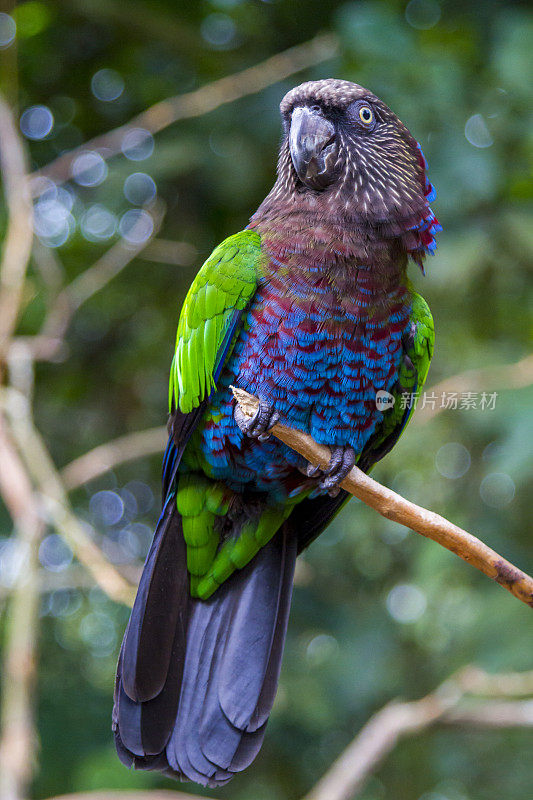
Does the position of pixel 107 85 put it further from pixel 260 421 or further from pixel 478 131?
pixel 260 421

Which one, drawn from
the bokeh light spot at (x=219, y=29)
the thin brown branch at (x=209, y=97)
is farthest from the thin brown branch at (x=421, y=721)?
the bokeh light spot at (x=219, y=29)

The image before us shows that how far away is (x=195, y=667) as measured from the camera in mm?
2365

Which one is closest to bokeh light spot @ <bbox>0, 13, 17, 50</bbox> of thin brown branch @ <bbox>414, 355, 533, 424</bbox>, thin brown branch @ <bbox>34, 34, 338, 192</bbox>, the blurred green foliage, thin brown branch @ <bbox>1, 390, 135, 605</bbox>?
the blurred green foliage

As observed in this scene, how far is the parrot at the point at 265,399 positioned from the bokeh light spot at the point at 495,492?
84.9 inches

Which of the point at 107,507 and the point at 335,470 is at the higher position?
the point at 335,470

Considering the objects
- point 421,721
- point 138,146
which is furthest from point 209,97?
point 421,721

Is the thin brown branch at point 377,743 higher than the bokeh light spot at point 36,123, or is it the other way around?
the bokeh light spot at point 36,123

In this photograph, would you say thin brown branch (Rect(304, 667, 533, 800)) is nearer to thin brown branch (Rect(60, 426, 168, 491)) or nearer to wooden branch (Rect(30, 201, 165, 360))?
thin brown branch (Rect(60, 426, 168, 491))

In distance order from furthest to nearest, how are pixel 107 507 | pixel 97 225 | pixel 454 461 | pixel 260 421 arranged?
pixel 107 507, pixel 97 225, pixel 454 461, pixel 260 421

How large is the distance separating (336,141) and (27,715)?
2374mm

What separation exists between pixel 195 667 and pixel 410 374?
1142 millimetres

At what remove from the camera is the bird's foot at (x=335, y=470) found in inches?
90.3

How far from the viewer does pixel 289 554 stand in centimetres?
268

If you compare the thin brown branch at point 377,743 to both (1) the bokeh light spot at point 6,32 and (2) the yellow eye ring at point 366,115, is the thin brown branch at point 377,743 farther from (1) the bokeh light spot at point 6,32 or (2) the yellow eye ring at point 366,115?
(1) the bokeh light spot at point 6,32
